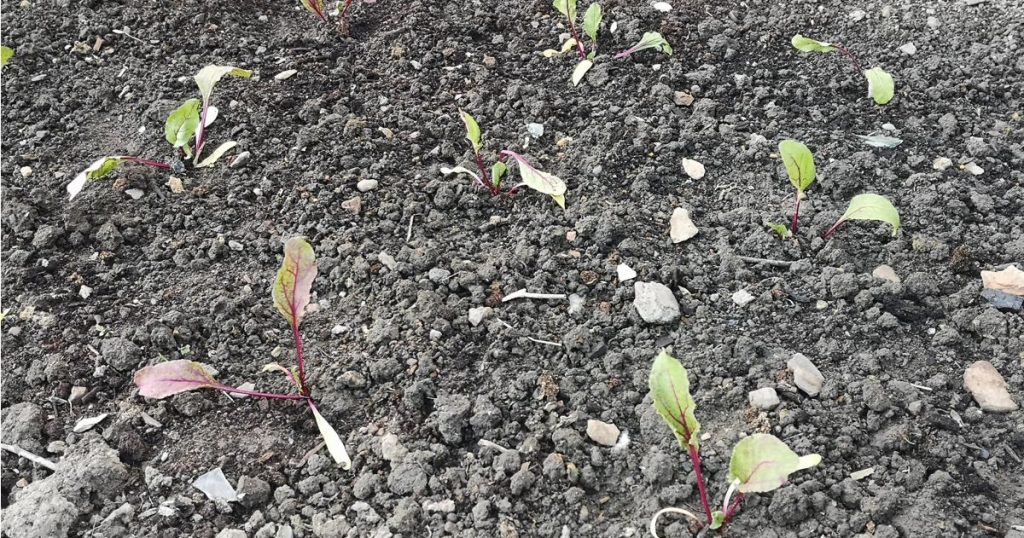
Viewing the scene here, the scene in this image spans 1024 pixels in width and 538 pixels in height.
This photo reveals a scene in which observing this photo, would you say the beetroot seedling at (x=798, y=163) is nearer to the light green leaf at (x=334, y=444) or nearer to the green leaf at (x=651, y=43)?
the green leaf at (x=651, y=43)

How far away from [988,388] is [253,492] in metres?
1.40

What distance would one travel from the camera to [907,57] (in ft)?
7.51

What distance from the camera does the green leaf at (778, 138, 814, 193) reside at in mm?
1762

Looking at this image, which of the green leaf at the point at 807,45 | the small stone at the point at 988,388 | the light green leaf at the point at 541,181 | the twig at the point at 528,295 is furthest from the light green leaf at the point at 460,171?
the small stone at the point at 988,388

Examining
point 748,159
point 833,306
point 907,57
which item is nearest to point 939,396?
point 833,306

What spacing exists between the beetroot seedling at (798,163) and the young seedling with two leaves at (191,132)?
1325 millimetres

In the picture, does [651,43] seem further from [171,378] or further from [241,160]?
[171,378]

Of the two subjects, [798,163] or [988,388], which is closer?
[988,388]

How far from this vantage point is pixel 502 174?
6.59 feet

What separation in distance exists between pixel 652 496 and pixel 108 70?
1.97m

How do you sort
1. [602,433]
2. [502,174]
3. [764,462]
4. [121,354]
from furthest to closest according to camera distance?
[502,174]
[121,354]
[602,433]
[764,462]

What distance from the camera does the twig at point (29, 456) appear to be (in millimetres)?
1488

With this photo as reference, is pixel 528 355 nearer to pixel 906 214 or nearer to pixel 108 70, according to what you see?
pixel 906 214

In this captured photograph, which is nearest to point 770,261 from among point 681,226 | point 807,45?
point 681,226
